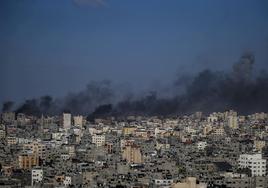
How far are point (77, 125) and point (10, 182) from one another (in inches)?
235

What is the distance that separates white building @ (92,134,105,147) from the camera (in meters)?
8.23

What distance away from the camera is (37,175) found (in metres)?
5.31

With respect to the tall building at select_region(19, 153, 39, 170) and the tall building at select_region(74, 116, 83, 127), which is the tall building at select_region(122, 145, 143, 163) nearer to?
the tall building at select_region(19, 153, 39, 170)

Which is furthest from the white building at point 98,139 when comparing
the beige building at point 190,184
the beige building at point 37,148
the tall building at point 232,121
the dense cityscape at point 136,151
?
the beige building at point 190,184

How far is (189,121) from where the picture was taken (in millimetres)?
10117

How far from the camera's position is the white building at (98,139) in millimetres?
8234

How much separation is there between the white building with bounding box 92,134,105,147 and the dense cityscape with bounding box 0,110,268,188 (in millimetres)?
14

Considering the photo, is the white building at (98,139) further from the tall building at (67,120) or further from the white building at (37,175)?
the white building at (37,175)

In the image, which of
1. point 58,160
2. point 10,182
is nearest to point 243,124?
point 58,160

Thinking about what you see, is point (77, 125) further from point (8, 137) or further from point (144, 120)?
point (8, 137)

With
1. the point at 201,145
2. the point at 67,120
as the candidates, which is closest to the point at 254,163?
the point at 201,145

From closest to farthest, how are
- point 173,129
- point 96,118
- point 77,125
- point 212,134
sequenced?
1. point 212,134
2. point 173,129
3. point 77,125
4. point 96,118

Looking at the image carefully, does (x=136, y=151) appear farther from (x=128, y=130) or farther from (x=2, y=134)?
(x=128, y=130)

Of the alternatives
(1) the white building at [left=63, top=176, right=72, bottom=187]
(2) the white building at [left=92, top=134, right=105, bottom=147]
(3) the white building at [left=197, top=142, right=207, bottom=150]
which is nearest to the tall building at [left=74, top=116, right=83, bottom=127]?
(2) the white building at [left=92, top=134, right=105, bottom=147]
